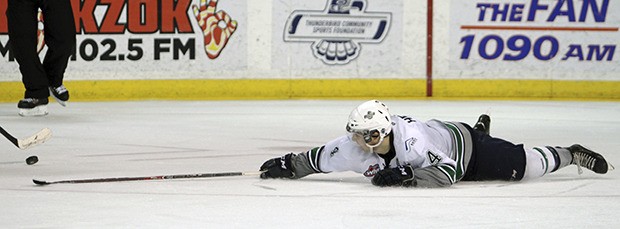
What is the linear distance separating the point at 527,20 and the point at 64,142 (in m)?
5.01

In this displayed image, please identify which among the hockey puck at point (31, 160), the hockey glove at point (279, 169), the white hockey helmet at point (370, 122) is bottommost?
the hockey puck at point (31, 160)

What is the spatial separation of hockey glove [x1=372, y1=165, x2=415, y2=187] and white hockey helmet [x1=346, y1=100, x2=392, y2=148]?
14 centimetres

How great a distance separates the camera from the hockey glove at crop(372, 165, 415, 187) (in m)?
4.68

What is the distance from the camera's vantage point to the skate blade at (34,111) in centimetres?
849

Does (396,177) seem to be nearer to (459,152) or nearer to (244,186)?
(459,152)

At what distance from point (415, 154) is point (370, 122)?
23 centimetres

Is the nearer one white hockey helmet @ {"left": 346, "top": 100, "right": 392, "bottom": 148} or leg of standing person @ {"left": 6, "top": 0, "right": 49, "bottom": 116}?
Answer: white hockey helmet @ {"left": 346, "top": 100, "right": 392, "bottom": 148}

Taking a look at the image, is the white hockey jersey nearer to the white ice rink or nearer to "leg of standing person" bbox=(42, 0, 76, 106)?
the white ice rink

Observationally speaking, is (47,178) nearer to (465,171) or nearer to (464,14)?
(465,171)

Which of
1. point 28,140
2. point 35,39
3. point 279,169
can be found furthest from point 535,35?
point 279,169

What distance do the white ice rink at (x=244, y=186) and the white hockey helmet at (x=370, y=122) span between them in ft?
0.71

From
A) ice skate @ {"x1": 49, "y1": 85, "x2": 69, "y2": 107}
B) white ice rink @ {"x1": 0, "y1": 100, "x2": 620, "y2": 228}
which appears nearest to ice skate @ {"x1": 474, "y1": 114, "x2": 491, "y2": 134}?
white ice rink @ {"x1": 0, "y1": 100, "x2": 620, "y2": 228}

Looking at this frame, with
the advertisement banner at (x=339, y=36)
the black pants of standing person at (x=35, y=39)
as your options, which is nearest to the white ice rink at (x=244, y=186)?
the black pants of standing person at (x=35, y=39)

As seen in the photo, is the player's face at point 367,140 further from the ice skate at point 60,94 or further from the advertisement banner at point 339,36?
the advertisement banner at point 339,36
